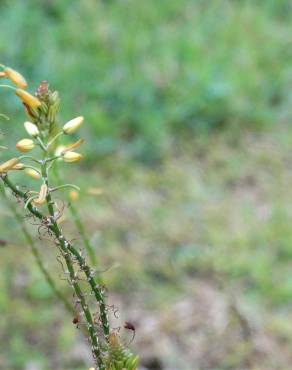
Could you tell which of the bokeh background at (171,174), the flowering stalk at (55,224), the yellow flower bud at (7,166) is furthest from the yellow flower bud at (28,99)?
the bokeh background at (171,174)

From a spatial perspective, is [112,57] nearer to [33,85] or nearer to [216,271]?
[33,85]

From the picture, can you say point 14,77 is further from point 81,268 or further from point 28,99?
point 81,268

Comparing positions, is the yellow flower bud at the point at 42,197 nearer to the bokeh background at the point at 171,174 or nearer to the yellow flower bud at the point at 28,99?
the yellow flower bud at the point at 28,99

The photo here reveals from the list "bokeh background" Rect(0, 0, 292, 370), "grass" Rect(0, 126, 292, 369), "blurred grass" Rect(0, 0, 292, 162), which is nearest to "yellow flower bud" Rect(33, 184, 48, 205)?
"bokeh background" Rect(0, 0, 292, 370)

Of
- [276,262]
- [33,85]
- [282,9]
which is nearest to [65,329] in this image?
[276,262]

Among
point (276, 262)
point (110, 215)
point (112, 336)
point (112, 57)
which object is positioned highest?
point (112, 57)

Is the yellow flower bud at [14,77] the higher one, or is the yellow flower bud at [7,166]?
the yellow flower bud at [14,77]

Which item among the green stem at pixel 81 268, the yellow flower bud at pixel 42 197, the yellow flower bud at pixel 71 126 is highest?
the yellow flower bud at pixel 71 126

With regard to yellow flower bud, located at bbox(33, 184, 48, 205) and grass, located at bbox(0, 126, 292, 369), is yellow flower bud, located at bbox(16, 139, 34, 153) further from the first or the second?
grass, located at bbox(0, 126, 292, 369)
